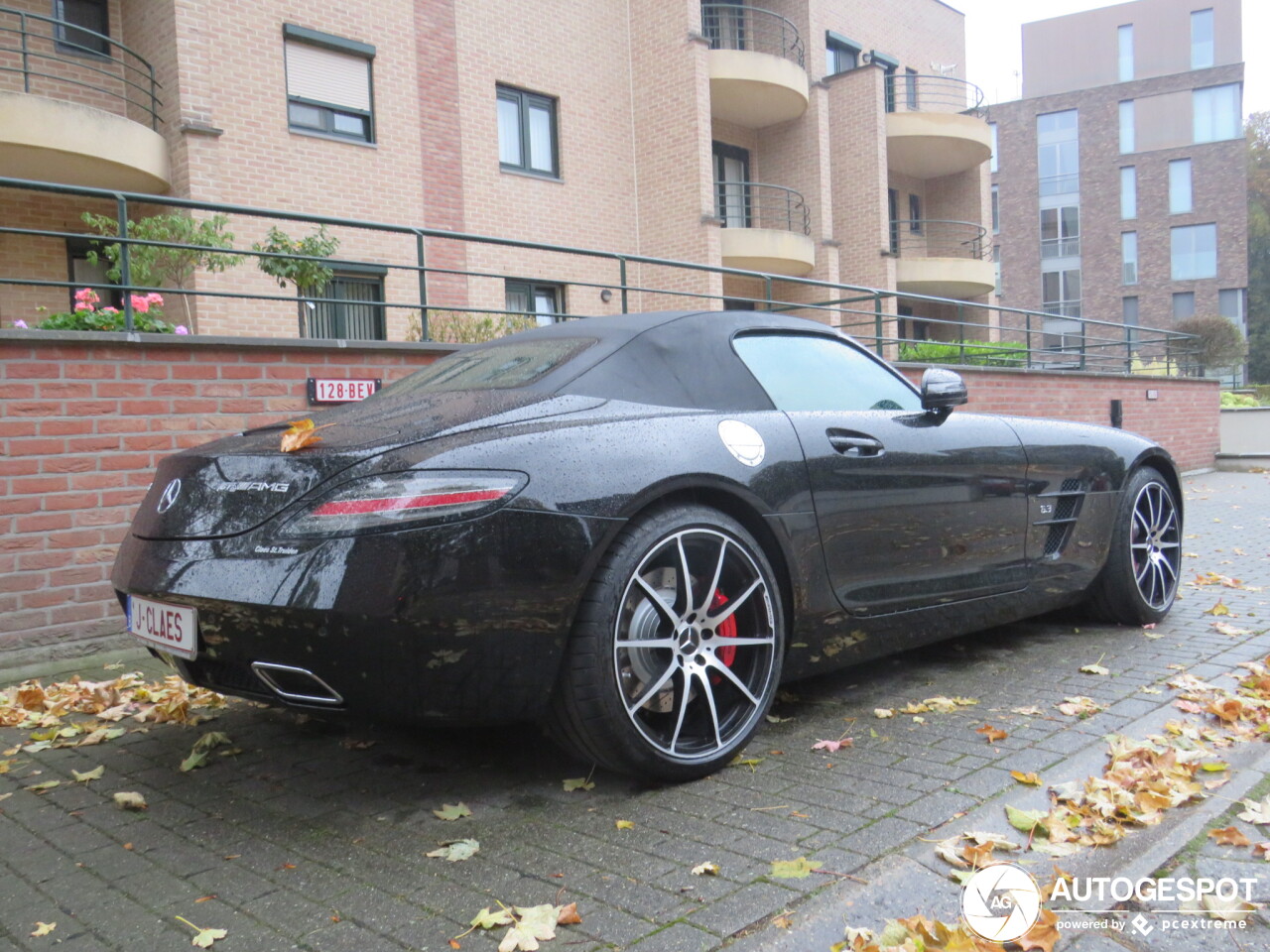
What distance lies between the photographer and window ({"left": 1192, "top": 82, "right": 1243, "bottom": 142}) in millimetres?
48000

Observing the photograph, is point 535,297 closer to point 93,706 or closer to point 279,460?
point 93,706

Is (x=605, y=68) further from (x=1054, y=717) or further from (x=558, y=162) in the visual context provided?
(x=1054, y=717)

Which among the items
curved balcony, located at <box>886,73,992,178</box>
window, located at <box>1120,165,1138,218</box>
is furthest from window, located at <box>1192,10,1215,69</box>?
curved balcony, located at <box>886,73,992,178</box>

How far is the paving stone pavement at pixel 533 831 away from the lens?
89.5 inches

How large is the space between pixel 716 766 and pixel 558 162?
1420 cm

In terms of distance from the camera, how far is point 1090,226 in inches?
1998

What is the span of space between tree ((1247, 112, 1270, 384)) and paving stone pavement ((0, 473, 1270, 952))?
6237 centimetres

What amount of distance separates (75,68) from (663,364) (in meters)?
11.4

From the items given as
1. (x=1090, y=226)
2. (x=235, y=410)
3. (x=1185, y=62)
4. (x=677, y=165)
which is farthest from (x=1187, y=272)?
(x=235, y=410)

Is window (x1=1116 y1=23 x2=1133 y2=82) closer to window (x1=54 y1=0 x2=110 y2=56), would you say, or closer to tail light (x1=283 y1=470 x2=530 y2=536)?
window (x1=54 y1=0 x2=110 y2=56)

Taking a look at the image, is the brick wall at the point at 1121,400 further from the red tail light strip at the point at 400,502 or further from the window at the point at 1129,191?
the window at the point at 1129,191

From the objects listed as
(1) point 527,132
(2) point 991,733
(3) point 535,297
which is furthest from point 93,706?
(1) point 527,132

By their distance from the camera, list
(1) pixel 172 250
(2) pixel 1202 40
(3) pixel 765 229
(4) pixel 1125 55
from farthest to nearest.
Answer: (4) pixel 1125 55, (2) pixel 1202 40, (3) pixel 765 229, (1) pixel 172 250
